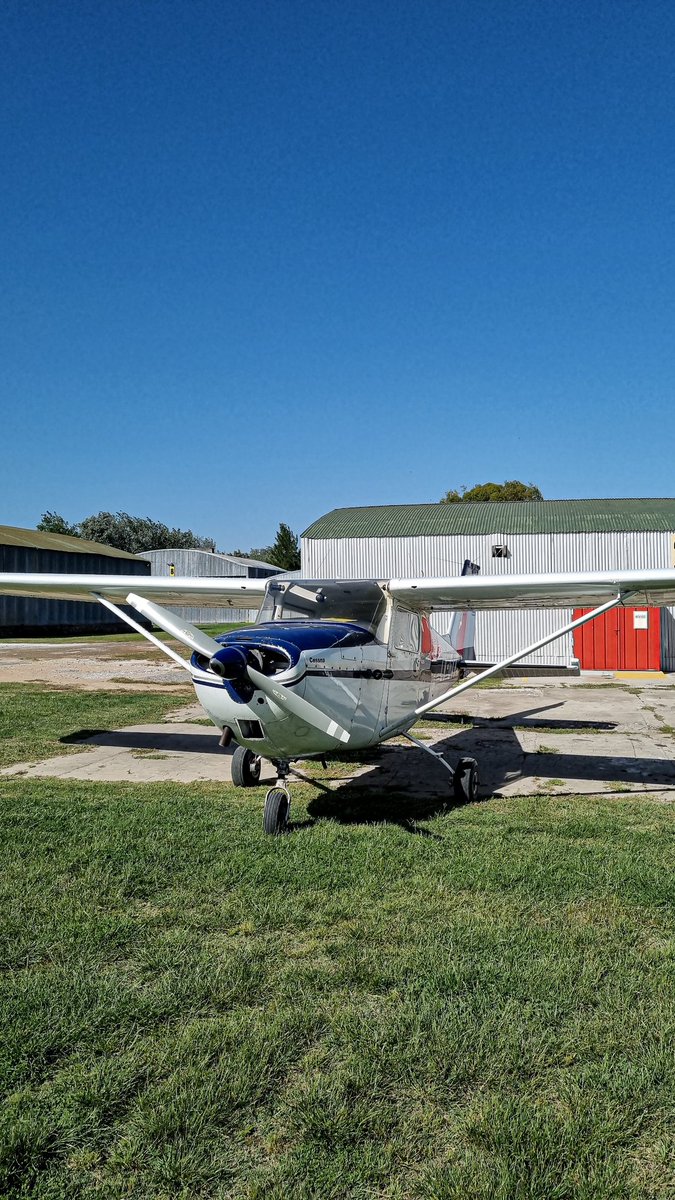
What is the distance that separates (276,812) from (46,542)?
1804 inches

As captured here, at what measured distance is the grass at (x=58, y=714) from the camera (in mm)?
10367

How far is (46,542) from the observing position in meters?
48.0

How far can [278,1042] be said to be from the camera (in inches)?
126

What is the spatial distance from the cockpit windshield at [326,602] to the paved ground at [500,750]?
195 centimetres

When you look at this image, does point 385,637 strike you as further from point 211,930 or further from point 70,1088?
point 70,1088

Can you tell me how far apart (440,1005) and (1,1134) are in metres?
1.84

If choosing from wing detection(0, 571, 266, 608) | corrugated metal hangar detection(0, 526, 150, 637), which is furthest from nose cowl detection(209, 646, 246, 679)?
corrugated metal hangar detection(0, 526, 150, 637)

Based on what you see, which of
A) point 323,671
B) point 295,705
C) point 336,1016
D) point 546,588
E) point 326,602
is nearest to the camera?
point 336,1016

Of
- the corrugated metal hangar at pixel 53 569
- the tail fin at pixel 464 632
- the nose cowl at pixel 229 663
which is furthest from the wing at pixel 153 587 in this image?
the corrugated metal hangar at pixel 53 569

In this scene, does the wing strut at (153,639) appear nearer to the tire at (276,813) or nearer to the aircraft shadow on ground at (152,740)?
the tire at (276,813)

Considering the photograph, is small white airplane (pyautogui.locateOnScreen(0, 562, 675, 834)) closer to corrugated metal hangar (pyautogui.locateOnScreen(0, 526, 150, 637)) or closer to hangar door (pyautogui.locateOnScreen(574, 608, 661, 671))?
hangar door (pyautogui.locateOnScreen(574, 608, 661, 671))

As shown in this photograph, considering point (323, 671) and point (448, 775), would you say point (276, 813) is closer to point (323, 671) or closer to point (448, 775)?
point (323, 671)

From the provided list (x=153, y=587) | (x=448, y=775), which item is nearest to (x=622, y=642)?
(x=448, y=775)

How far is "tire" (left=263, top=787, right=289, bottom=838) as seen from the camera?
20.0 ft
